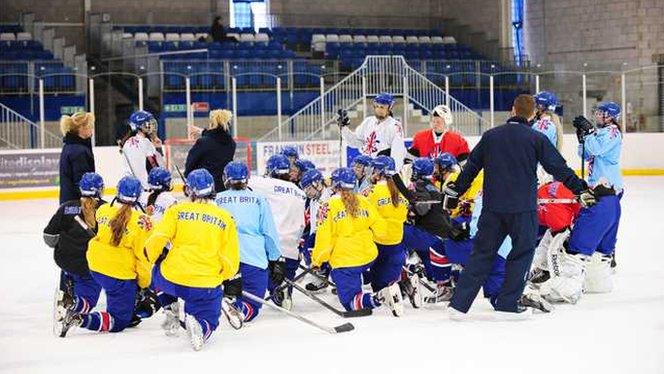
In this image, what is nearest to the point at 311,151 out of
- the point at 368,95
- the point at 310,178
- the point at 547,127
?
the point at 368,95

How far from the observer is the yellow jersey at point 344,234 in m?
7.34

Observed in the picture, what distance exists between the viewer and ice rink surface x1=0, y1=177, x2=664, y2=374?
19.4 ft

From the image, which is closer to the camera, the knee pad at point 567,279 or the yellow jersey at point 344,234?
the yellow jersey at point 344,234

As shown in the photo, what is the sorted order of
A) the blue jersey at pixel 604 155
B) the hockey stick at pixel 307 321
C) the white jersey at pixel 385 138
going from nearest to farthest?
the hockey stick at pixel 307 321
the blue jersey at pixel 604 155
the white jersey at pixel 385 138

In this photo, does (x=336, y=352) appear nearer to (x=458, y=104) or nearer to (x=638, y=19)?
(x=458, y=104)

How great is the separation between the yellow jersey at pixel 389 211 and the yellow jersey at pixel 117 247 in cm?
155

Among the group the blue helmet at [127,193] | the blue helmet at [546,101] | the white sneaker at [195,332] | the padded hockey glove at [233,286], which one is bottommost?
the white sneaker at [195,332]

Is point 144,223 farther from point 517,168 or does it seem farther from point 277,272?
point 517,168

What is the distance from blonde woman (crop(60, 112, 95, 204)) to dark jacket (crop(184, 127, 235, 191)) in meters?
0.97

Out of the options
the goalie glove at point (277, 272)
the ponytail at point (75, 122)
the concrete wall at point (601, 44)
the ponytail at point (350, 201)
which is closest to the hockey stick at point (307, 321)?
the goalie glove at point (277, 272)

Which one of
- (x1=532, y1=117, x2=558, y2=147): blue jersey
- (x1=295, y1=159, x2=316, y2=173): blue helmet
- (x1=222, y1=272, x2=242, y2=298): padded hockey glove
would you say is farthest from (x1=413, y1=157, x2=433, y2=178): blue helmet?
(x1=222, y1=272, x2=242, y2=298): padded hockey glove

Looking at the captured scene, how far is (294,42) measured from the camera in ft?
83.3

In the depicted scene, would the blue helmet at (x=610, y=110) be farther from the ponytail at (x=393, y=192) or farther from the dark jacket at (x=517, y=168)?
the ponytail at (x=393, y=192)

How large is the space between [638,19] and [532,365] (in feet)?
60.0
